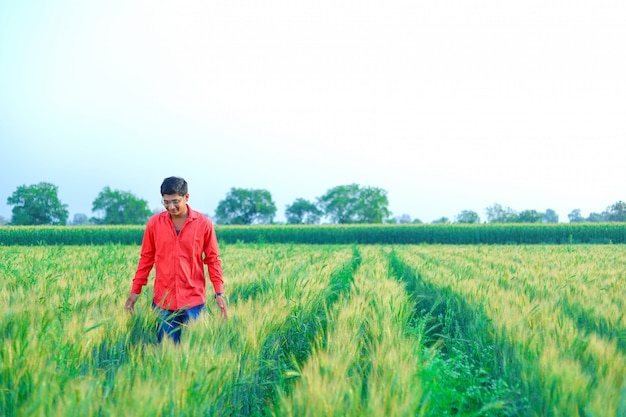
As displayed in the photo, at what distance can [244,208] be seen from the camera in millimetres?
81375

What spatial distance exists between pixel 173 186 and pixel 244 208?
7859 cm

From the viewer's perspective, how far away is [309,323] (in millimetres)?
4785

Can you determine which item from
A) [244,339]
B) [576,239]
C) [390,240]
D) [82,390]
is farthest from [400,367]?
[576,239]

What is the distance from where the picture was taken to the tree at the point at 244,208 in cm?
8119

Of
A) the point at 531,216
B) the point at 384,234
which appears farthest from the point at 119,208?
the point at 531,216

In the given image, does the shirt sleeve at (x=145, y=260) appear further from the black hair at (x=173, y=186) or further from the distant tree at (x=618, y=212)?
the distant tree at (x=618, y=212)

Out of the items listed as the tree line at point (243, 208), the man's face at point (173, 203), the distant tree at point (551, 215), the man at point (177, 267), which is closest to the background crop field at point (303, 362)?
the man at point (177, 267)

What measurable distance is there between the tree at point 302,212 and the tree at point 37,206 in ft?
127

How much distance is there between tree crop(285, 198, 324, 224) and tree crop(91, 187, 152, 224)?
1037 inches

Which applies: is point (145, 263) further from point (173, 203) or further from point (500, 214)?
point (500, 214)

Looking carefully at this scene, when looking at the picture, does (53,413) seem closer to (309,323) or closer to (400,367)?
(400,367)

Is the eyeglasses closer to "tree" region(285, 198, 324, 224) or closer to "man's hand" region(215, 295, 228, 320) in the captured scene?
"man's hand" region(215, 295, 228, 320)

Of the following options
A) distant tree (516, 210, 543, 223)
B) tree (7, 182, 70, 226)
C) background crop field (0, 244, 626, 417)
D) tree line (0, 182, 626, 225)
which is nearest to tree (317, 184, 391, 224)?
tree line (0, 182, 626, 225)

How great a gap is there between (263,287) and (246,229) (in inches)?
1288
